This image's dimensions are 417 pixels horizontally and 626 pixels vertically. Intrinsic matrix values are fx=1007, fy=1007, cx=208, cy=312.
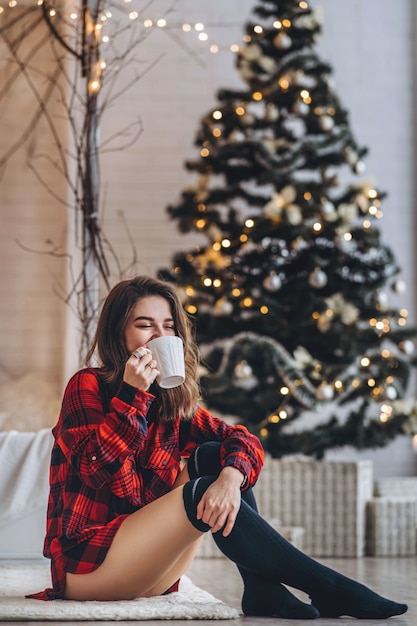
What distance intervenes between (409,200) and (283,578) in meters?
3.60

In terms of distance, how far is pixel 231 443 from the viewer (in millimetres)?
2020

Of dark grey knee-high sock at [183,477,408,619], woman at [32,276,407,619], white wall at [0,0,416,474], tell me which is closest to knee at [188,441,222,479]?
woman at [32,276,407,619]

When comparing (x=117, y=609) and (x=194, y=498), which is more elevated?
(x=194, y=498)

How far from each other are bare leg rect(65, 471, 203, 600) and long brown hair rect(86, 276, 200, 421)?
0.23m

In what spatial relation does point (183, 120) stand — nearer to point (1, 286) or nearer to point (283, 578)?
point (1, 286)

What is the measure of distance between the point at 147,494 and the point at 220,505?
26 cm

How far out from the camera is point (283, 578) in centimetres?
188

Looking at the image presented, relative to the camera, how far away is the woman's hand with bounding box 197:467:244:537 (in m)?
1.84

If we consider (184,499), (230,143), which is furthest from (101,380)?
(230,143)

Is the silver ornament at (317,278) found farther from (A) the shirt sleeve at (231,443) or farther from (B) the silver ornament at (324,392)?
(A) the shirt sleeve at (231,443)

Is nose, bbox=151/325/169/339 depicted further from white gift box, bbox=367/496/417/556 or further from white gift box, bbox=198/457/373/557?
white gift box, bbox=367/496/417/556

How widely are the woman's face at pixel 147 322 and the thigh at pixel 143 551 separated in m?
0.32

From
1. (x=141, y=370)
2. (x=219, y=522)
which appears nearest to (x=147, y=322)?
(x=141, y=370)

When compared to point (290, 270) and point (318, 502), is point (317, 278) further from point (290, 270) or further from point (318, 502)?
point (318, 502)
